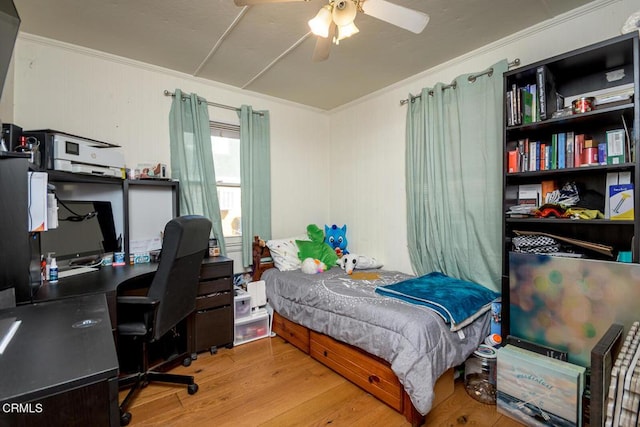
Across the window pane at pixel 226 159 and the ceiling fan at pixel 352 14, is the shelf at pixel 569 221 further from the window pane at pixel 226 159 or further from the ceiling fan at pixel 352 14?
the window pane at pixel 226 159

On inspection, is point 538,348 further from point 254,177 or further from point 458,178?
point 254,177

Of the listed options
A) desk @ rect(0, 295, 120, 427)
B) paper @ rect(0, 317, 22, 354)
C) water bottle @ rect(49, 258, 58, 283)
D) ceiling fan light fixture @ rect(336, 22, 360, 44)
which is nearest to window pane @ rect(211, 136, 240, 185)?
water bottle @ rect(49, 258, 58, 283)

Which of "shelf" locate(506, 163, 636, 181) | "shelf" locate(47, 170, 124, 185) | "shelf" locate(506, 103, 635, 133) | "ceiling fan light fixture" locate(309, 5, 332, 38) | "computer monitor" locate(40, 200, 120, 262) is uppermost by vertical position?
"ceiling fan light fixture" locate(309, 5, 332, 38)

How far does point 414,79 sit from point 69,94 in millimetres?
2969

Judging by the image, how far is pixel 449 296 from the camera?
2010 mm

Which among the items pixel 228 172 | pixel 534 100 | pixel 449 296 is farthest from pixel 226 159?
pixel 534 100

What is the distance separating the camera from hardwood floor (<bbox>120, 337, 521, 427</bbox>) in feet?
5.59

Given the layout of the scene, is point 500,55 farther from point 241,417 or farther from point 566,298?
point 241,417

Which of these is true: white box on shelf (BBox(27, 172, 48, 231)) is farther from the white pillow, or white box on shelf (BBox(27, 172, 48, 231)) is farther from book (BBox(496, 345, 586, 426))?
book (BBox(496, 345, 586, 426))

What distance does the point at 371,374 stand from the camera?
192 centimetres

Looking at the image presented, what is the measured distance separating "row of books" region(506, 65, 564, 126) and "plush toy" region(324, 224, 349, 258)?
79.4 inches

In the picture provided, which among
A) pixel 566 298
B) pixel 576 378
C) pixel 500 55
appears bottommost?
pixel 576 378

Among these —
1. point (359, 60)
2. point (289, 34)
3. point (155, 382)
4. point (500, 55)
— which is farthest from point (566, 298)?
point (155, 382)

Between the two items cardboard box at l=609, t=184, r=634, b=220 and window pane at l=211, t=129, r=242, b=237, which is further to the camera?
window pane at l=211, t=129, r=242, b=237
